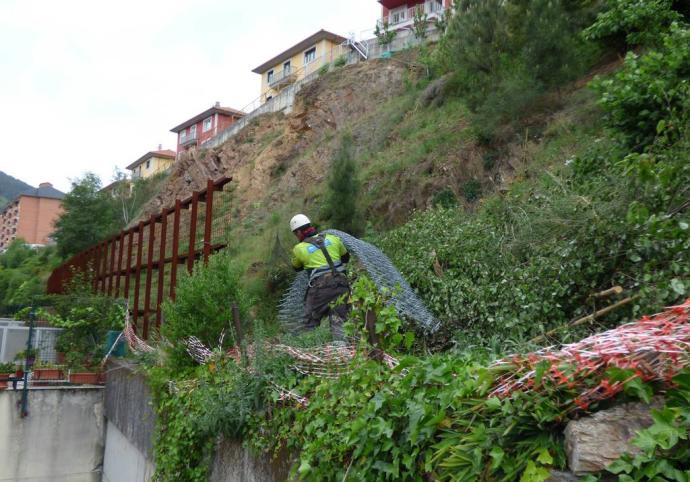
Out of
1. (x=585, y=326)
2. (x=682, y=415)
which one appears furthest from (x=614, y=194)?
(x=682, y=415)

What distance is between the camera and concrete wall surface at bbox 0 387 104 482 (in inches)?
373

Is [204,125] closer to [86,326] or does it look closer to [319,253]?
[86,326]

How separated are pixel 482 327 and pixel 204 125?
63.7m

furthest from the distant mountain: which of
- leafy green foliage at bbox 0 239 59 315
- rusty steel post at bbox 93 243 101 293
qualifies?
rusty steel post at bbox 93 243 101 293

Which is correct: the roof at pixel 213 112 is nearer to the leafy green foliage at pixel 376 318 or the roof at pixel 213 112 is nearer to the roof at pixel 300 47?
the roof at pixel 300 47

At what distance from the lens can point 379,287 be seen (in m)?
5.74

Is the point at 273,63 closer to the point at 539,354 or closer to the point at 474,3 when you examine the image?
the point at 474,3

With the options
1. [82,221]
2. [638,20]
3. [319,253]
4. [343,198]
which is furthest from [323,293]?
[82,221]

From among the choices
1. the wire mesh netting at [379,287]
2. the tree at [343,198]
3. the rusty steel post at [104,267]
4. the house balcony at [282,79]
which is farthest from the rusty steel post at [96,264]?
the house balcony at [282,79]

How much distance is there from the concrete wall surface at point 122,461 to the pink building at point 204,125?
5332cm

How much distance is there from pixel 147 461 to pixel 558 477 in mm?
6101

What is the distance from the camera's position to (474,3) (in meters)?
15.0

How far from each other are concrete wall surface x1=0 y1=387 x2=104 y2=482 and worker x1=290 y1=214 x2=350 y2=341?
535 cm

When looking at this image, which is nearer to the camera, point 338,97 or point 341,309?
point 341,309
